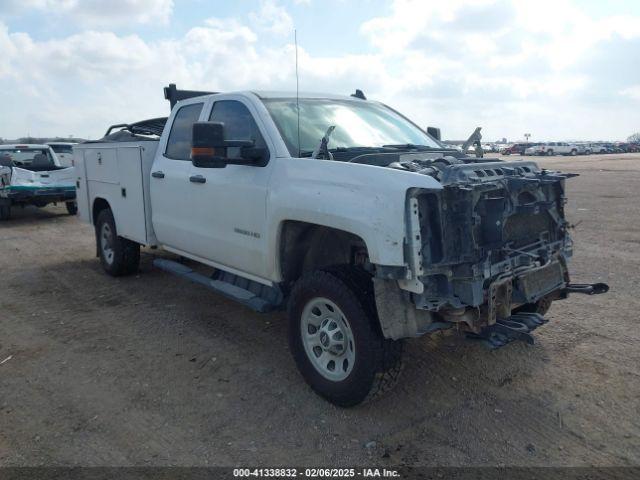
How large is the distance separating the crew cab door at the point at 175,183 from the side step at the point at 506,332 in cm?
295

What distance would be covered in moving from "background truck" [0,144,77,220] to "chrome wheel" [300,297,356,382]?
10.9 meters

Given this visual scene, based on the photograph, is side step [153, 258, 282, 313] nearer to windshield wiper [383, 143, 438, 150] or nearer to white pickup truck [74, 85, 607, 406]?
white pickup truck [74, 85, 607, 406]

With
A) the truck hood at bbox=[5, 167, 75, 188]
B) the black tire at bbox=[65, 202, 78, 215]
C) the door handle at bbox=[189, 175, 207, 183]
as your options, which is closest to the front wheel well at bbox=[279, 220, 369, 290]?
the door handle at bbox=[189, 175, 207, 183]

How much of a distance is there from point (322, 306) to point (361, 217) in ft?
2.60

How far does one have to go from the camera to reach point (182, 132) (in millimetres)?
5605

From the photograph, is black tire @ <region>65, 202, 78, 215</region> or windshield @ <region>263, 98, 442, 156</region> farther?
black tire @ <region>65, 202, 78, 215</region>

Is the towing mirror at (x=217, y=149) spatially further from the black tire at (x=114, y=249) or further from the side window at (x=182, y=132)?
the black tire at (x=114, y=249)

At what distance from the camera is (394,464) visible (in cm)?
316

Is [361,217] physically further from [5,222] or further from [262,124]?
[5,222]

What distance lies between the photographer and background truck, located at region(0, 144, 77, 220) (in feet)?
41.7

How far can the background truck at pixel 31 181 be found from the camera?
41.7 ft

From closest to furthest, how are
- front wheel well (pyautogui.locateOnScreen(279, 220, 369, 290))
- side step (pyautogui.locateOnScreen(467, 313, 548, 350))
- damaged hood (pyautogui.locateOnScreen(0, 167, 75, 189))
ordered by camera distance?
1. side step (pyautogui.locateOnScreen(467, 313, 548, 350))
2. front wheel well (pyautogui.locateOnScreen(279, 220, 369, 290))
3. damaged hood (pyautogui.locateOnScreen(0, 167, 75, 189))

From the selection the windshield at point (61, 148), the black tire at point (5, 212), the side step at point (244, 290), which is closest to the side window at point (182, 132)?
the side step at point (244, 290)

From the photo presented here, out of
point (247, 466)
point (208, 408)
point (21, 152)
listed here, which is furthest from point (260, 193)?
point (21, 152)
